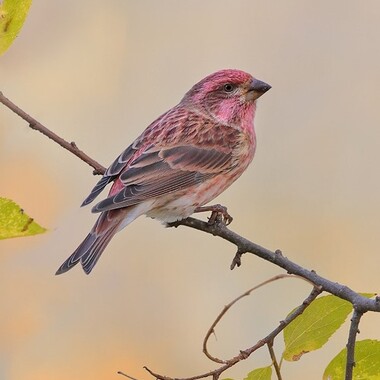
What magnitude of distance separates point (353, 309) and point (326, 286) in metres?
0.11

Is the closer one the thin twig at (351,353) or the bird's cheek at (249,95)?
the thin twig at (351,353)

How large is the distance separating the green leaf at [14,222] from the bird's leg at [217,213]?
1.51m

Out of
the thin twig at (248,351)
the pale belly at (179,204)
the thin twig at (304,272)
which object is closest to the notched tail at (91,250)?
the pale belly at (179,204)

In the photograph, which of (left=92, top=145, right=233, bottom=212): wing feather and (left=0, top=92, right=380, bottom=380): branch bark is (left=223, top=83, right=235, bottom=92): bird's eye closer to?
(left=92, top=145, right=233, bottom=212): wing feather

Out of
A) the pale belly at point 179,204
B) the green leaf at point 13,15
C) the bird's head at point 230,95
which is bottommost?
the green leaf at point 13,15

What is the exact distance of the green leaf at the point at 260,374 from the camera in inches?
79.0

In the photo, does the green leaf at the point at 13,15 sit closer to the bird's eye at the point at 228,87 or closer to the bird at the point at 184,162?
the bird at the point at 184,162

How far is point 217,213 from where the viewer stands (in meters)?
3.25

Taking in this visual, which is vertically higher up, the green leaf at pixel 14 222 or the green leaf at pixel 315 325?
the green leaf at pixel 315 325

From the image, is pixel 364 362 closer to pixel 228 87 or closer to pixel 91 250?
pixel 91 250

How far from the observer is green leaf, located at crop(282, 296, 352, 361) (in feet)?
6.84

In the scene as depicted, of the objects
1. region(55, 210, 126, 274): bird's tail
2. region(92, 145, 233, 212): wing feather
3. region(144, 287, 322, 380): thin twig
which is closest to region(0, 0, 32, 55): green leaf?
region(144, 287, 322, 380): thin twig

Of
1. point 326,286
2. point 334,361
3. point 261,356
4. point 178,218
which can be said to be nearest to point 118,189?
point 178,218

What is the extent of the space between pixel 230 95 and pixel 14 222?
2896 millimetres
